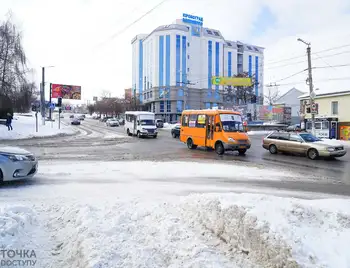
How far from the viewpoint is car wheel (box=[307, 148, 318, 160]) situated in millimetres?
15164

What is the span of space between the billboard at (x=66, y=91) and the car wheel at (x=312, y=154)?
182 feet

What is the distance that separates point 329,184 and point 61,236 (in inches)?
314

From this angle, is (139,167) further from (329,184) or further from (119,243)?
(119,243)

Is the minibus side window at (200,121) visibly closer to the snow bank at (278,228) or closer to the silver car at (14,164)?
the silver car at (14,164)

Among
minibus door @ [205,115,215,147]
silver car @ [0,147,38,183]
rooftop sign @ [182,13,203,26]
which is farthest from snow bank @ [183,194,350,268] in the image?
rooftop sign @ [182,13,203,26]

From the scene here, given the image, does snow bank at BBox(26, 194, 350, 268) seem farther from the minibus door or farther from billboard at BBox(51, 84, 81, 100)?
billboard at BBox(51, 84, 81, 100)

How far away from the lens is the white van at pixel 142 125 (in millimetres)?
28609

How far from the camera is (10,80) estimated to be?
2584 cm

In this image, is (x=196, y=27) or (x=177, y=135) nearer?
(x=177, y=135)

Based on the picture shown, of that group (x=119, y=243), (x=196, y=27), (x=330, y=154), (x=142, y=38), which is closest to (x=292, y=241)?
(x=119, y=243)

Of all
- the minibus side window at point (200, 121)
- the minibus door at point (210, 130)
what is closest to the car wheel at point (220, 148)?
the minibus door at point (210, 130)

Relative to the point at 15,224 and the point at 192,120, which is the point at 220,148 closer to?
the point at 192,120

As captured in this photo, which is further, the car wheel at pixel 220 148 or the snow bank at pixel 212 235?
the car wheel at pixel 220 148

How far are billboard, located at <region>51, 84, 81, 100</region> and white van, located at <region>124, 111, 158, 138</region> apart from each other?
35.7 meters
